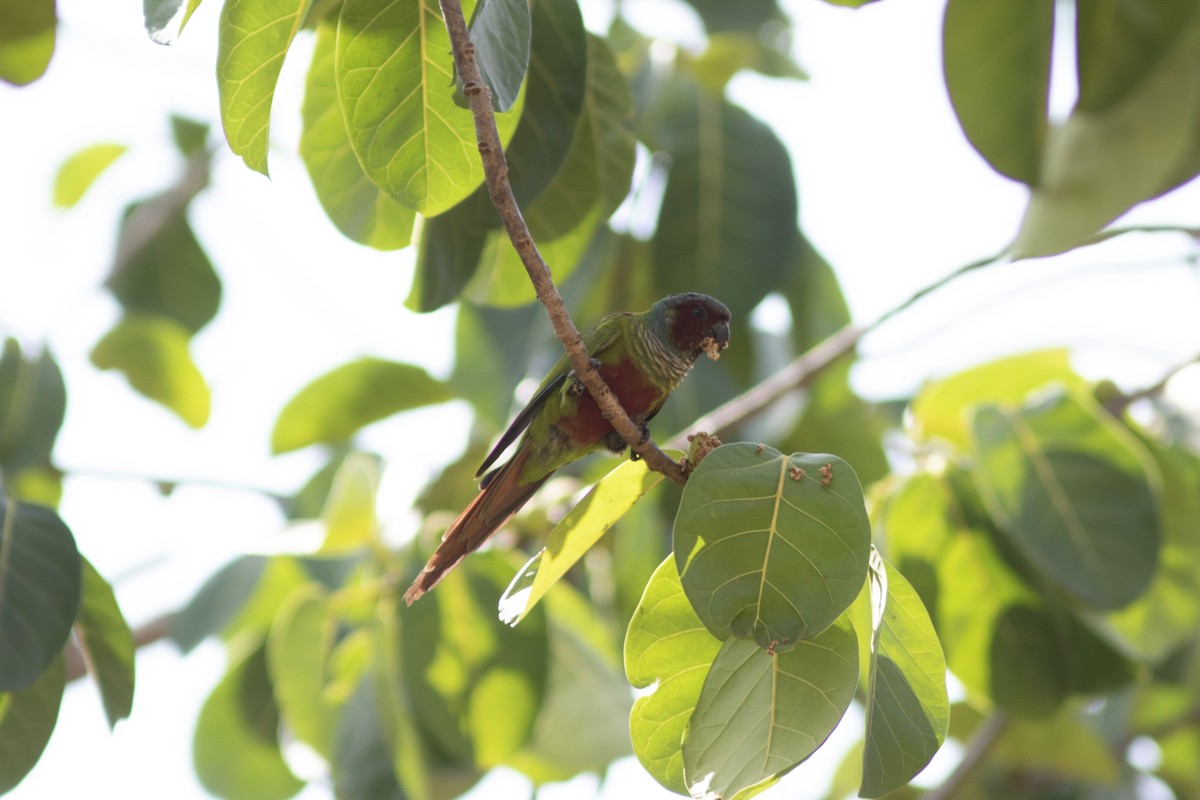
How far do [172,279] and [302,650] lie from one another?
2.07 m

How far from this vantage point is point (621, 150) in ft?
8.15

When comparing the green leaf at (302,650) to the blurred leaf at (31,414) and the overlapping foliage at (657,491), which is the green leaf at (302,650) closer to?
the overlapping foliage at (657,491)

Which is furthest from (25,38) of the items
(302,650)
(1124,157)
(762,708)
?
(1124,157)

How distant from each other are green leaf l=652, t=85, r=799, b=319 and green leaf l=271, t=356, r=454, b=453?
1.04m

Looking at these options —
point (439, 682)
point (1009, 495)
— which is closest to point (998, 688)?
point (1009, 495)

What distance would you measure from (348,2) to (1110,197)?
2.06 meters

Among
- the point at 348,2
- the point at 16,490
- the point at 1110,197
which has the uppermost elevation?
the point at 348,2

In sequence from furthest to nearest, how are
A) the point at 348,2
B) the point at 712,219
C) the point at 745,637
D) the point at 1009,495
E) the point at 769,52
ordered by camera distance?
the point at 769,52
the point at 712,219
the point at 1009,495
the point at 348,2
the point at 745,637

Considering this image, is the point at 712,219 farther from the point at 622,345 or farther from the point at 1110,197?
the point at 1110,197

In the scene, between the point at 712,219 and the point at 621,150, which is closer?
the point at 621,150

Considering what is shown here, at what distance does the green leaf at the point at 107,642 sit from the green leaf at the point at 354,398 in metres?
2.08

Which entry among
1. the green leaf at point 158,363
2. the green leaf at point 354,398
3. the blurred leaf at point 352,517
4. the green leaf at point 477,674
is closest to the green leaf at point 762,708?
the green leaf at point 477,674

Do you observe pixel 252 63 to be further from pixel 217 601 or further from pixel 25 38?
pixel 217 601

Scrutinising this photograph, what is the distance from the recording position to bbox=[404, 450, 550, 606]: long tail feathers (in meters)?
2.51
